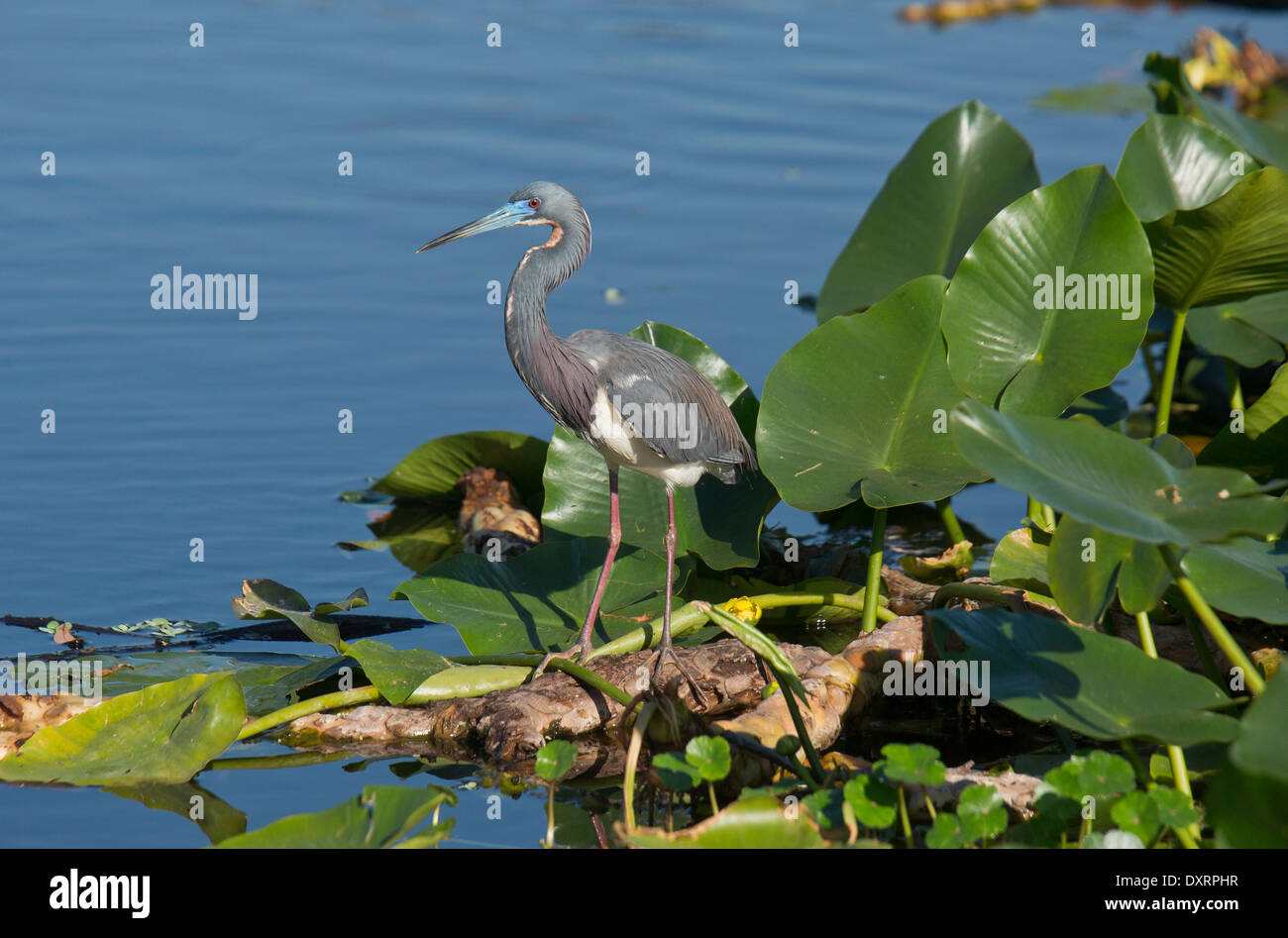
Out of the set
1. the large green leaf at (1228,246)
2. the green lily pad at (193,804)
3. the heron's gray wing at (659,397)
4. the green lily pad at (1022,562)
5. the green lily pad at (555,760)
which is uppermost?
the large green leaf at (1228,246)

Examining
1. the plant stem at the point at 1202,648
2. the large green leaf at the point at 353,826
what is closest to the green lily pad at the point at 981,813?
the plant stem at the point at 1202,648

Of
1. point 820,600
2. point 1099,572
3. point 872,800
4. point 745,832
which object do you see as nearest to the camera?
point 745,832

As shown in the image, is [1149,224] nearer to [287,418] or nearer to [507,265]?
[287,418]

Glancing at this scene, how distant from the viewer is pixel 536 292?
4535mm

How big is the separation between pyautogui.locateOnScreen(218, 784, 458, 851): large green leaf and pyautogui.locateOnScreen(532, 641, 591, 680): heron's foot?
1.24m

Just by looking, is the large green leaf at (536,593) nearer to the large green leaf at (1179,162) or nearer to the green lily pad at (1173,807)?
the green lily pad at (1173,807)

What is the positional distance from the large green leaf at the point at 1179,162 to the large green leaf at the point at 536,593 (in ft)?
8.19

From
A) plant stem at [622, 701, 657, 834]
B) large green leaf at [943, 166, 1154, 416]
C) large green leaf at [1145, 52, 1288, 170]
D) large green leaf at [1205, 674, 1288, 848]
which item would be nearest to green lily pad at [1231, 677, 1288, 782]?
large green leaf at [1205, 674, 1288, 848]

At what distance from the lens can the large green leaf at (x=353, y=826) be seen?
10.2 feet

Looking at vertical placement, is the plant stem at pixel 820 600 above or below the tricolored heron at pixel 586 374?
below

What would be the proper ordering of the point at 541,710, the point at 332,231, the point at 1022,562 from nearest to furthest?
the point at 541,710 < the point at 1022,562 < the point at 332,231

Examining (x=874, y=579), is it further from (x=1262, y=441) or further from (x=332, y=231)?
(x=332, y=231)

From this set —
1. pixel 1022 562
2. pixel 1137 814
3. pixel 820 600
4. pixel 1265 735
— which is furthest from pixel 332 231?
pixel 1265 735

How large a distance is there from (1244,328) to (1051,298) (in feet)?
5.61
